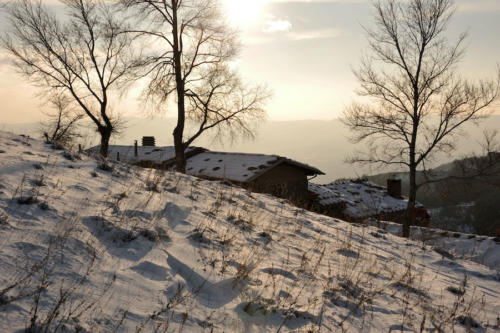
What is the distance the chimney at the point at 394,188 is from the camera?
94.1ft

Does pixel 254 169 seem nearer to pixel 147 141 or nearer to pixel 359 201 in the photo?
pixel 359 201

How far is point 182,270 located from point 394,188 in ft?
93.8

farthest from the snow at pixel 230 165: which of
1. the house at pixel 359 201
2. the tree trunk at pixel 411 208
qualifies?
the tree trunk at pixel 411 208

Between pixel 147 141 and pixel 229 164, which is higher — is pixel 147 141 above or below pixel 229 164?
above

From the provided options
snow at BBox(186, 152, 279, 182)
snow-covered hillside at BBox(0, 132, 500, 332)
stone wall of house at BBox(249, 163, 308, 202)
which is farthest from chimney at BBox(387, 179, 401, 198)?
snow-covered hillside at BBox(0, 132, 500, 332)

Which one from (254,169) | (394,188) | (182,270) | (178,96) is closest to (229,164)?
(254,169)

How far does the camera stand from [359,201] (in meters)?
24.3

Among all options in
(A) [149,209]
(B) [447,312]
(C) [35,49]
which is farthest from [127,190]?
(C) [35,49]

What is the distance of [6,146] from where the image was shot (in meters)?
5.95

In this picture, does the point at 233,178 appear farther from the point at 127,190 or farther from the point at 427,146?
the point at 127,190

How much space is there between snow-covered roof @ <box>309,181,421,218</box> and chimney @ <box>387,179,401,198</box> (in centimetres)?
46

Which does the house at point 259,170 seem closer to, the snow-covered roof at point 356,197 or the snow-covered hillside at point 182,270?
the snow-covered roof at point 356,197

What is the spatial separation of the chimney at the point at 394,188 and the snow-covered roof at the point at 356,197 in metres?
0.46

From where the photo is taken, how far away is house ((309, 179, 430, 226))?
2173 cm
